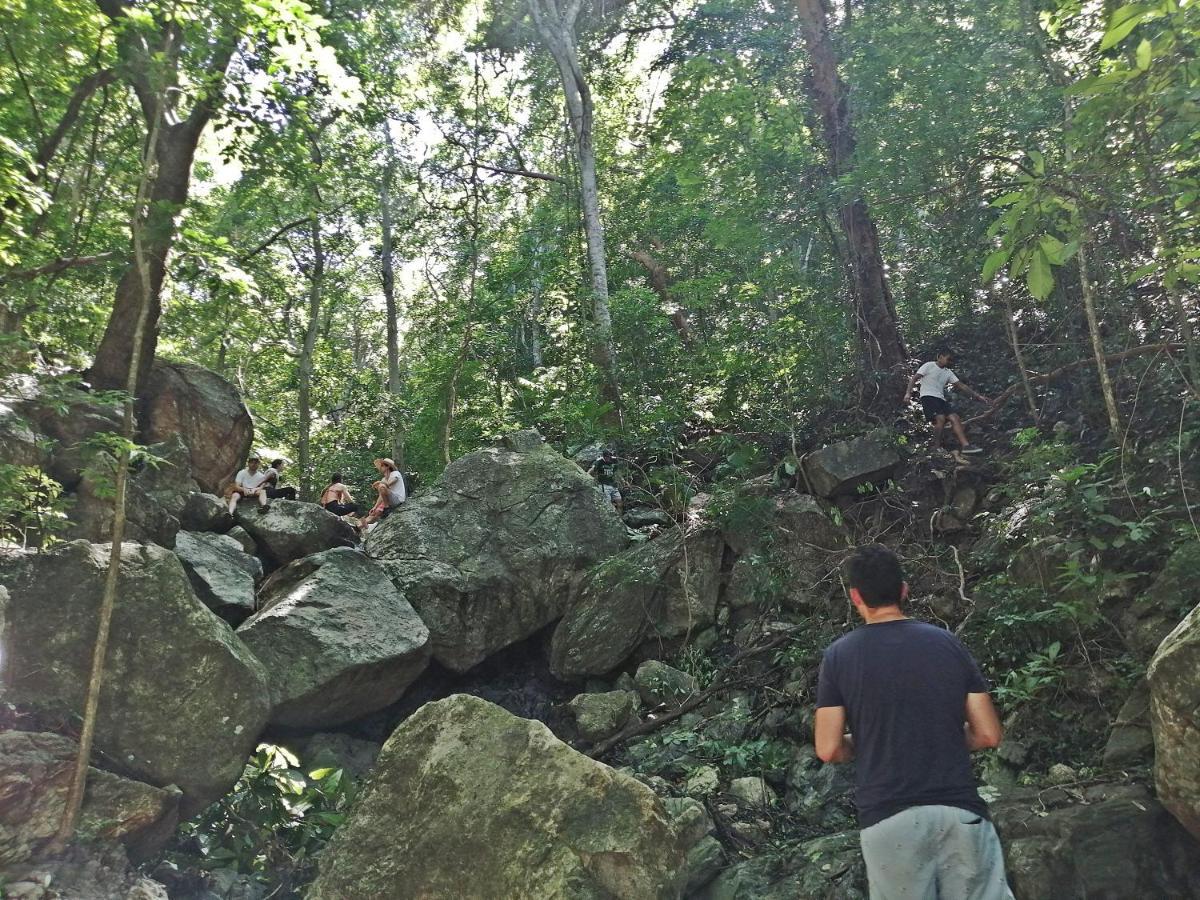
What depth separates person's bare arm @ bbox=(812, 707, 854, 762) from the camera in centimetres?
277

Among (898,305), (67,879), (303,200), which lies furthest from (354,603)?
(303,200)

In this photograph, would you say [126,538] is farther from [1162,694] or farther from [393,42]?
[393,42]

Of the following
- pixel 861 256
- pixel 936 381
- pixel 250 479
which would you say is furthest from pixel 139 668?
pixel 861 256

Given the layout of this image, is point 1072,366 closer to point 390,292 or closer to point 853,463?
point 853,463

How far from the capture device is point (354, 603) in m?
8.13

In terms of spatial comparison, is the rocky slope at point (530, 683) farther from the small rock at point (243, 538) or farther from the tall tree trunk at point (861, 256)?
the tall tree trunk at point (861, 256)

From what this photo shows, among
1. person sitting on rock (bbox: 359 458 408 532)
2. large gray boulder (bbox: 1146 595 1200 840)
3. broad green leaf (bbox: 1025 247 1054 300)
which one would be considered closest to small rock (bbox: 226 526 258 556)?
person sitting on rock (bbox: 359 458 408 532)

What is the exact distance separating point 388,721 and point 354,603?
1383 millimetres

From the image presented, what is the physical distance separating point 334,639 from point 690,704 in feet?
11.0

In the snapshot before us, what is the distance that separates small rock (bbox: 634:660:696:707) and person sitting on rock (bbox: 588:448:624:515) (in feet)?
10.2

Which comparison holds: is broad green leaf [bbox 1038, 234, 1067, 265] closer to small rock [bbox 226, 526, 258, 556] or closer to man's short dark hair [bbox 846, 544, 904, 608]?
man's short dark hair [bbox 846, 544, 904, 608]

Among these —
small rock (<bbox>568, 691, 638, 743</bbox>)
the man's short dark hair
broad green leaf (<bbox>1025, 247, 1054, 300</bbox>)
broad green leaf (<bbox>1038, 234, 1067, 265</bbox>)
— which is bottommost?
small rock (<bbox>568, 691, 638, 743</bbox>)

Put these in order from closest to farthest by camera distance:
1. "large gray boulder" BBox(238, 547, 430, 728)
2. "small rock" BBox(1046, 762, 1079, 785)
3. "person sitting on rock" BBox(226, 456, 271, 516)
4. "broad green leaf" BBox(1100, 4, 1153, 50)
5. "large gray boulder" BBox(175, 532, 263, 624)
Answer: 1. "broad green leaf" BBox(1100, 4, 1153, 50)
2. "small rock" BBox(1046, 762, 1079, 785)
3. "large gray boulder" BBox(238, 547, 430, 728)
4. "large gray boulder" BBox(175, 532, 263, 624)
5. "person sitting on rock" BBox(226, 456, 271, 516)

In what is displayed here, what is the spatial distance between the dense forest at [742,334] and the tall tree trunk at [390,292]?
0.29 metres
